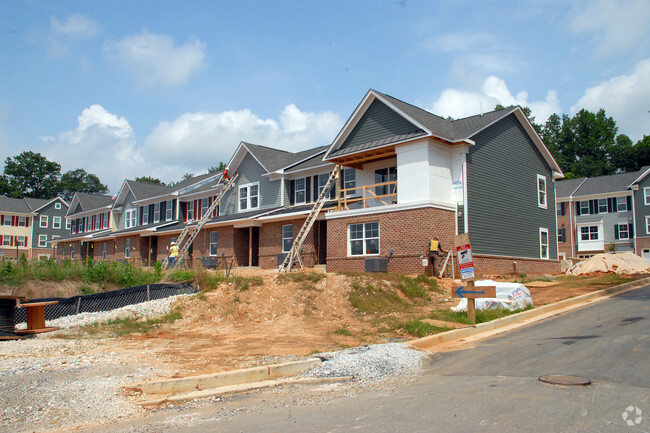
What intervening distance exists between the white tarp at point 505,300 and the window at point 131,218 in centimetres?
3890

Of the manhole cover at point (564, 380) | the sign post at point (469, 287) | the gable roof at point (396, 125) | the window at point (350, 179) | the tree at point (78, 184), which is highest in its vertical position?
the tree at point (78, 184)

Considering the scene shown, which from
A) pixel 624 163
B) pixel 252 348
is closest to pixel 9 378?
pixel 252 348

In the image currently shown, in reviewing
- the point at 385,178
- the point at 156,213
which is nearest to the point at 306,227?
the point at 385,178

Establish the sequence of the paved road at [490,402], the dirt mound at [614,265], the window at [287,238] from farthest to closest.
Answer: the window at [287,238] < the dirt mound at [614,265] < the paved road at [490,402]

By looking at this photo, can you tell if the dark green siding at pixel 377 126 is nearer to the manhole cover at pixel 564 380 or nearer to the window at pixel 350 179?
the window at pixel 350 179

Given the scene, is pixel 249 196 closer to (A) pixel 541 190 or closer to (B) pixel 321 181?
(B) pixel 321 181

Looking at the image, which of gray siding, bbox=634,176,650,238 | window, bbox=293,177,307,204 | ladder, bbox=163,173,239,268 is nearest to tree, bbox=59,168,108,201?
ladder, bbox=163,173,239,268

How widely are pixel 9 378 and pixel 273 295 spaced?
31.7 ft

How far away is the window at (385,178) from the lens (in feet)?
89.0

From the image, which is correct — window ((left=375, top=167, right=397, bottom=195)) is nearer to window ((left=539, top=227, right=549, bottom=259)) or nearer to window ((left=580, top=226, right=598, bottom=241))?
window ((left=539, top=227, right=549, bottom=259))

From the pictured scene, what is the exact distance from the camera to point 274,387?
26.5 feet

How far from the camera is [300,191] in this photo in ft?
107

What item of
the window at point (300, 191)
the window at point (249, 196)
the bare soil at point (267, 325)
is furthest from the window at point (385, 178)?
the window at point (249, 196)

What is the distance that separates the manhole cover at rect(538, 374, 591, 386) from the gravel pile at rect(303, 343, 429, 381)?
6.79 feet
